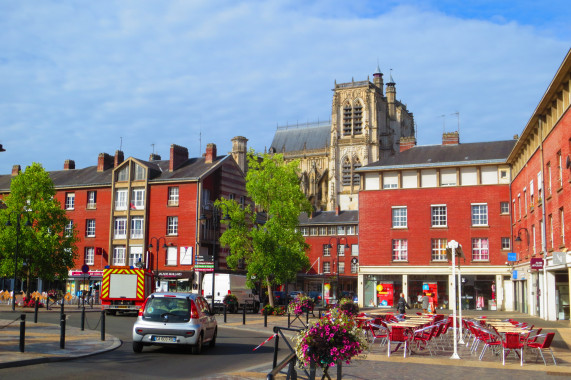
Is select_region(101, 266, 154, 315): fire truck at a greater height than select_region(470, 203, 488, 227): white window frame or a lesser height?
lesser

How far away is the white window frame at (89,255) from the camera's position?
5642 centimetres

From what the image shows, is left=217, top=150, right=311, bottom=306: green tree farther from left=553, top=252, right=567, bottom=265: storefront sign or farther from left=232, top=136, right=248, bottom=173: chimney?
left=232, top=136, right=248, bottom=173: chimney

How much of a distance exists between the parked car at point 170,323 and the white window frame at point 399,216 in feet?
116

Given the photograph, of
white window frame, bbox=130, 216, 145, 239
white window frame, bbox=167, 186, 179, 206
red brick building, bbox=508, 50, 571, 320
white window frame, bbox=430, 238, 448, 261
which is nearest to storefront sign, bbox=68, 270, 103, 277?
white window frame, bbox=130, 216, 145, 239

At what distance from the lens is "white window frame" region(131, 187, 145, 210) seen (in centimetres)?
5541

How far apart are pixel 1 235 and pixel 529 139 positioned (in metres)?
33.0

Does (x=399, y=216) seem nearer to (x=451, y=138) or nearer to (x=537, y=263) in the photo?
(x=451, y=138)

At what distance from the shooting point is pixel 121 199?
5625 cm

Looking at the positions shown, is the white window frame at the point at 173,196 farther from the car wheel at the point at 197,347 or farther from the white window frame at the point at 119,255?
the car wheel at the point at 197,347

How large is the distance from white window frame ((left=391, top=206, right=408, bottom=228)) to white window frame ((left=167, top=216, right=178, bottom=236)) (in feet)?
60.4

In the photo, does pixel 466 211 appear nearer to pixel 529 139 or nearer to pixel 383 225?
pixel 383 225

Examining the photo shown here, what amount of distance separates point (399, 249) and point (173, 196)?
65.3 feet

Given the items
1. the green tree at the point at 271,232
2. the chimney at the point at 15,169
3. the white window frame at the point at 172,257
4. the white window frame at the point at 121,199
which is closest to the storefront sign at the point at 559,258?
the green tree at the point at 271,232

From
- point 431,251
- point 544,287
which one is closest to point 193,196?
point 431,251
